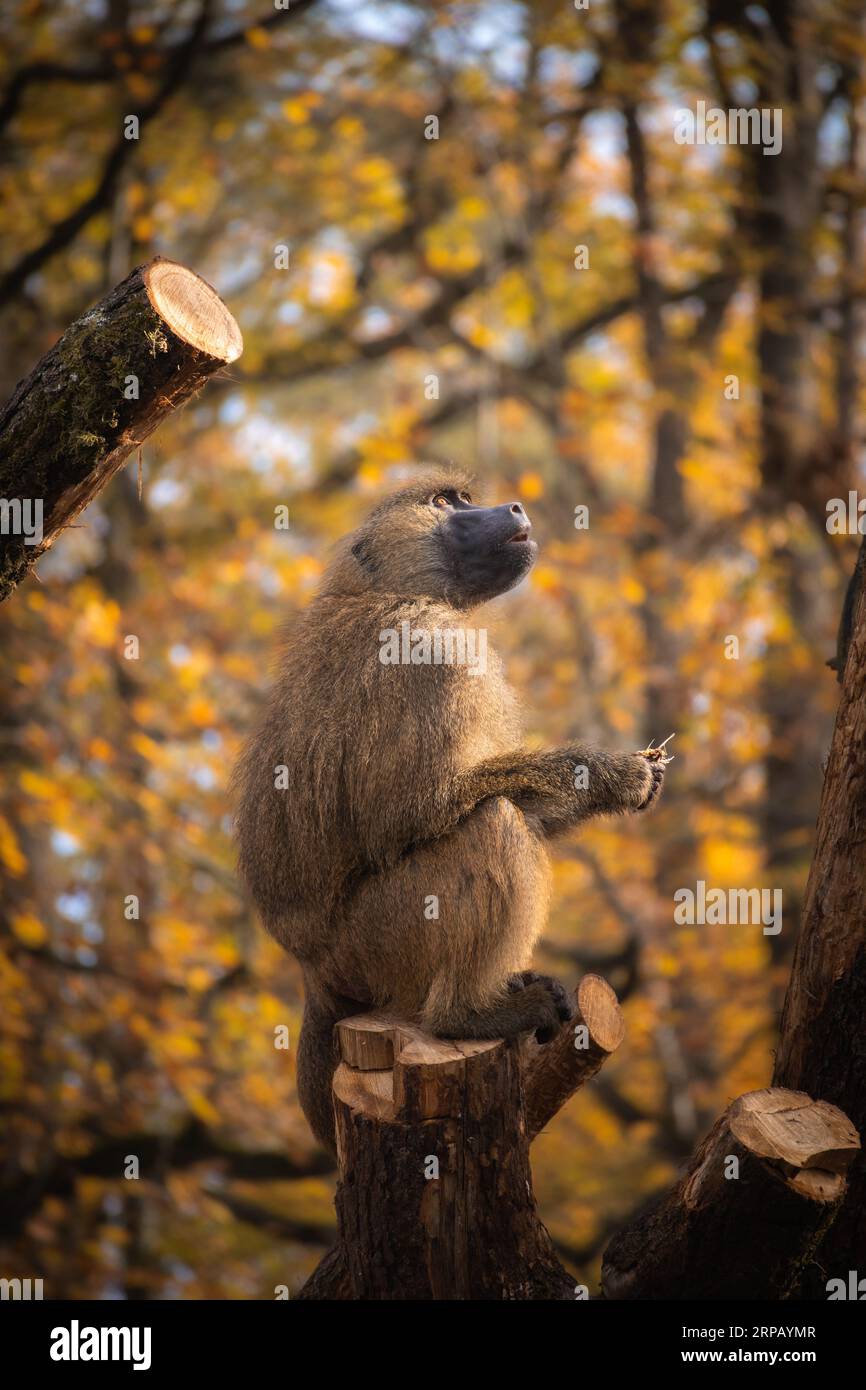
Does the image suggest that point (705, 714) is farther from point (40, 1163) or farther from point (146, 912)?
point (40, 1163)

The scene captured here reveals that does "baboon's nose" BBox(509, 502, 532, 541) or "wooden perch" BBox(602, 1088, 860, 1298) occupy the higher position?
"baboon's nose" BBox(509, 502, 532, 541)

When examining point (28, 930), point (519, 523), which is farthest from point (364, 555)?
point (28, 930)

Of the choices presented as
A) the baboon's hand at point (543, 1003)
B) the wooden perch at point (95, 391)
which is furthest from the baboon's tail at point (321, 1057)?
the wooden perch at point (95, 391)

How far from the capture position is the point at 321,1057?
5504 millimetres

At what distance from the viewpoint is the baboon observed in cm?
517

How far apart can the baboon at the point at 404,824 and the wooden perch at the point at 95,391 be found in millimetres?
1653

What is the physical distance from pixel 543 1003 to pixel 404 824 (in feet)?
3.24

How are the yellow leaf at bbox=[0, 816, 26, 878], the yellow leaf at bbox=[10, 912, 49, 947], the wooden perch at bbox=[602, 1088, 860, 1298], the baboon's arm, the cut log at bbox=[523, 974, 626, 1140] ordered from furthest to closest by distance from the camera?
the yellow leaf at bbox=[10, 912, 49, 947], the yellow leaf at bbox=[0, 816, 26, 878], the baboon's arm, the cut log at bbox=[523, 974, 626, 1140], the wooden perch at bbox=[602, 1088, 860, 1298]

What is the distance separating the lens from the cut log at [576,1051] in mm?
5031

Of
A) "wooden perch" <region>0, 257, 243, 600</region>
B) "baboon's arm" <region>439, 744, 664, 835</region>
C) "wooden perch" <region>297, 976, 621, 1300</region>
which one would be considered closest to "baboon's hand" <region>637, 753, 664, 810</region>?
"baboon's arm" <region>439, 744, 664, 835</region>

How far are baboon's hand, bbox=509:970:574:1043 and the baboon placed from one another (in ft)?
0.04

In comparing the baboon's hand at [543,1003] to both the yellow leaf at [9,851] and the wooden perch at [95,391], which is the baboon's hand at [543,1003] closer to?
the wooden perch at [95,391]

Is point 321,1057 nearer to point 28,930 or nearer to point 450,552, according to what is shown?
point 450,552

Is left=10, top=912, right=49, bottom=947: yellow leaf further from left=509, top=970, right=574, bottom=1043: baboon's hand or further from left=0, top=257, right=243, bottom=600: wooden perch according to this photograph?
left=0, top=257, right=243, bottom=600: wooden perch
